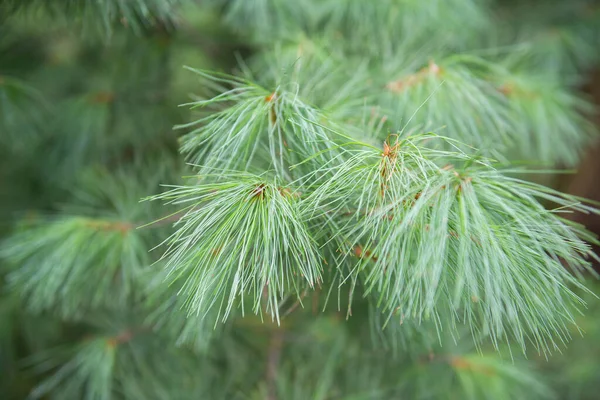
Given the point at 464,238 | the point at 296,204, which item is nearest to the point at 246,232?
the point at 296,204

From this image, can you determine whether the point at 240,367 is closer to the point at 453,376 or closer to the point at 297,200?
the point at 453,376

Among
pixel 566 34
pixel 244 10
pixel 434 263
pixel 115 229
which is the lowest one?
pixel 434 263

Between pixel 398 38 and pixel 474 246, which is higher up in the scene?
pixel 398 38

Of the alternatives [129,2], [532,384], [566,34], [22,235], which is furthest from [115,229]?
[566,34]

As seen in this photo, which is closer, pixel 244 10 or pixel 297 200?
pixel 297 200

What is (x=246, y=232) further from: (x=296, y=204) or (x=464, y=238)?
(x=464, y=238)

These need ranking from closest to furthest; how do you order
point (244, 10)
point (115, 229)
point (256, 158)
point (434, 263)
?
point (434, 263)
point (256, 158)
point (115, 229)
point (244, 10)

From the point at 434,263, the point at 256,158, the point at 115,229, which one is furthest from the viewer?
the point at 115,229
